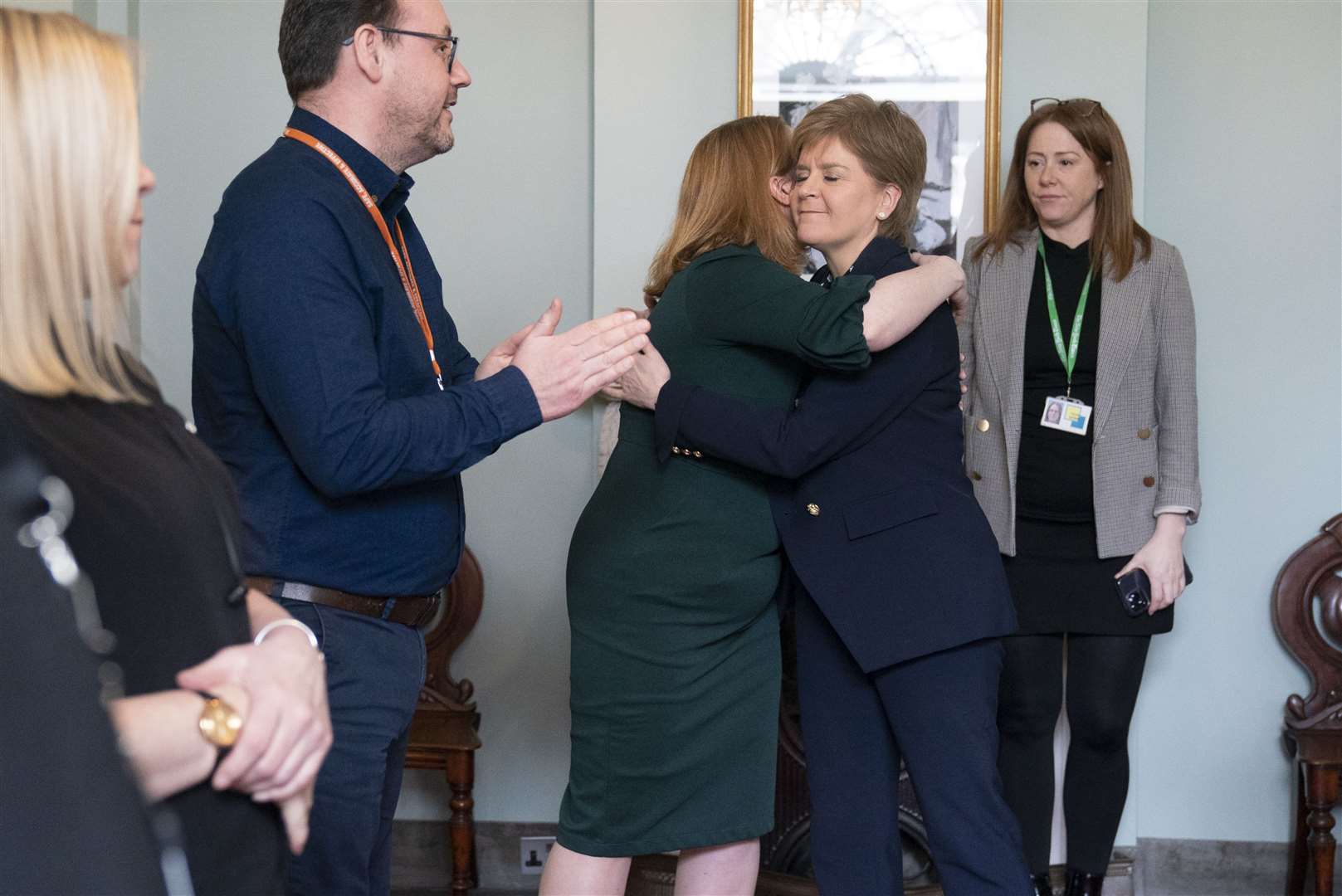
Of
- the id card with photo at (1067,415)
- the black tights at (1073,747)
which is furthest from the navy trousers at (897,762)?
the id card with photo at (1067,415)

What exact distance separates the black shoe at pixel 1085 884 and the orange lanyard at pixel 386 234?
2234mm

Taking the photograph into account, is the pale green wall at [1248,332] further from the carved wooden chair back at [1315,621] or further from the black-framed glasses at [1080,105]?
the black-framed glasses at [1080,105]

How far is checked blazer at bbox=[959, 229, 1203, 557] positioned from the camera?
321 centimetres

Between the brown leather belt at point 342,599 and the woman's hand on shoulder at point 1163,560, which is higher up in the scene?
the brown leather belt at point 342,599

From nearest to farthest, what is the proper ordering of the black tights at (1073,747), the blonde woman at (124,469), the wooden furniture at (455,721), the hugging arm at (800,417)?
the blonde woman at (124,469), the hugging arm at (800,417), the black tights at (1073,747), the wooden furniture at (455,721)

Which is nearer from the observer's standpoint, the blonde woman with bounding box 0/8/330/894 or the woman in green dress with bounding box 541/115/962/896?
the blonde woman with bounding box 0/8/330/894

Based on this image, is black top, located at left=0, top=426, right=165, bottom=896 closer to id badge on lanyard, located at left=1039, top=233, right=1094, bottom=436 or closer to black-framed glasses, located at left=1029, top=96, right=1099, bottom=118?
id badge on lanyard, located at left=1039, top=233, right=1094, bottom=436

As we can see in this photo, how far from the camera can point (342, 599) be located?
6.07 ft

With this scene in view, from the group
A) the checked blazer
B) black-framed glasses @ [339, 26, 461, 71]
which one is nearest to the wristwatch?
black-framed glasses @ [339, 26, 461, 71]

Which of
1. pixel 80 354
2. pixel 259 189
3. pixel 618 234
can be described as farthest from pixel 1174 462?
pixel 80 354

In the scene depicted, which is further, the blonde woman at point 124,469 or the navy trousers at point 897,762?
the navy trousers at point 897,762

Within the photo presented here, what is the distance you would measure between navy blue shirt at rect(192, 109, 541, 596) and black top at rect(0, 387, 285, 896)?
0.52 m

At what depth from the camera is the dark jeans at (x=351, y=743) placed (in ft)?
5.93

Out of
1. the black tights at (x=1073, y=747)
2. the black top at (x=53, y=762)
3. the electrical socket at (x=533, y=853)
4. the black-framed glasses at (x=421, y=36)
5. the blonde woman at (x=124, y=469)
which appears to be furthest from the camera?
the electrical socket at (x=533, y=853)
